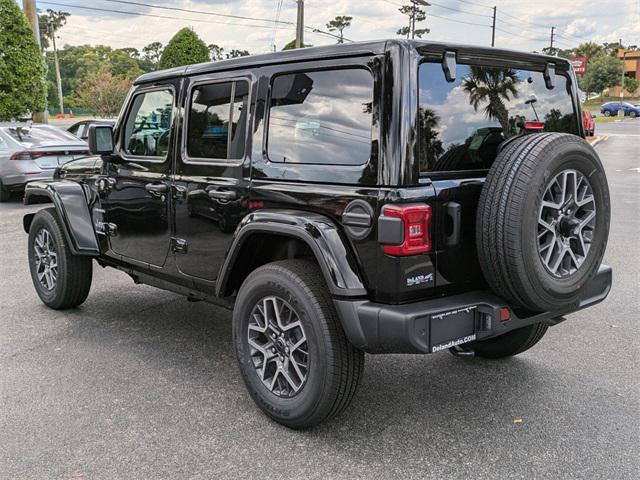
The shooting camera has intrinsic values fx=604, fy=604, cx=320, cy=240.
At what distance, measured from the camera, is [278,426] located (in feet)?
10.9

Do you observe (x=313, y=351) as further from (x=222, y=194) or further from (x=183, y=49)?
(x=183, y=49)

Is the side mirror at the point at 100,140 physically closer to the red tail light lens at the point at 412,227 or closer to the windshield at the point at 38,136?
the red tail light lens at the point at 412,227

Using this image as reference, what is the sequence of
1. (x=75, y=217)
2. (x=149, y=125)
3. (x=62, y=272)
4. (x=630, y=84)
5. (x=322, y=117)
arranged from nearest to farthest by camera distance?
(x=322, y=117), (x=149, y=125), (x=75, y=217), (x=62, y=272), (x=630, y=84)

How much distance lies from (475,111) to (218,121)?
1586 millimetres

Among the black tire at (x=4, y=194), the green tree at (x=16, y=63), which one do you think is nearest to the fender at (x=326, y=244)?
the black tire at (x=4, y=194)

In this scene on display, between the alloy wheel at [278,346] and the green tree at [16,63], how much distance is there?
1435 cm

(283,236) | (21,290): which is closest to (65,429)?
(283,236)

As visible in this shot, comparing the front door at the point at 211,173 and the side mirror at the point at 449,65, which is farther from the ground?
the side mirror at the point at 449,65

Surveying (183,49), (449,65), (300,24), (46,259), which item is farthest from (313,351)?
(300,24)

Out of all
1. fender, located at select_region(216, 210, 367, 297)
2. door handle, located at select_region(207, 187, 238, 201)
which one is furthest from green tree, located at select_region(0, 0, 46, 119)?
fender, located at select_region(216, 210, 367, 297)

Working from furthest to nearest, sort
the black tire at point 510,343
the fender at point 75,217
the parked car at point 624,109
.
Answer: the parked car at point 624,109, the fender at point 75,217, the black tire at point 510,343

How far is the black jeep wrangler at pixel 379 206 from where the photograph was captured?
283cm

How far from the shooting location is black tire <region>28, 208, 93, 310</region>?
5.04m

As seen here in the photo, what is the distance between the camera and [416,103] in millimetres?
2879
